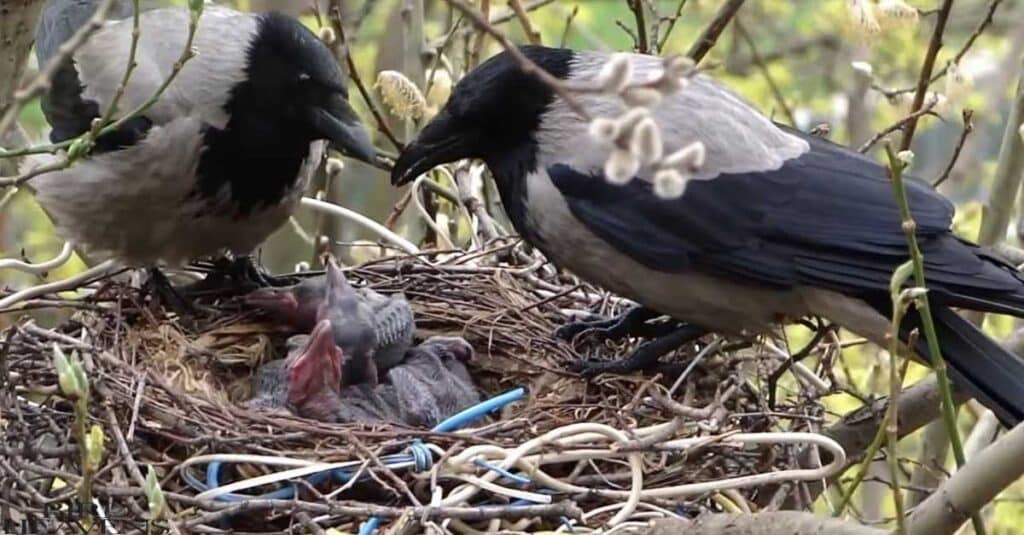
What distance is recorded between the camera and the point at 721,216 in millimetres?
3527

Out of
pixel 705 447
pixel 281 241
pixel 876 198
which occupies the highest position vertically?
pixel 876 198

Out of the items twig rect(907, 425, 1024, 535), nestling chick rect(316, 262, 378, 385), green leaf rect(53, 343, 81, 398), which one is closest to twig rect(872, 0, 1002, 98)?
nestling chick rect(316, 262, 378, 385)

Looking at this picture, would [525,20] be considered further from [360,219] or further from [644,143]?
[644,143]

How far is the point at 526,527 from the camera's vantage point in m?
2.85

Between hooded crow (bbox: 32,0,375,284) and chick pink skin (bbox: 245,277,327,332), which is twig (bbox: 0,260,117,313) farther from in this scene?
chick pink skin (bbox: 245,277,327,332)

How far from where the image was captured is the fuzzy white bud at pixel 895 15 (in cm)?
341

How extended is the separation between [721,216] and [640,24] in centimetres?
51

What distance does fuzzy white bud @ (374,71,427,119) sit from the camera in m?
3.55

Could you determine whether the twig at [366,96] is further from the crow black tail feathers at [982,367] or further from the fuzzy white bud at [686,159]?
the fuzzy white bud at [686,159]

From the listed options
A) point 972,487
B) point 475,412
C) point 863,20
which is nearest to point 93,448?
point 972,487

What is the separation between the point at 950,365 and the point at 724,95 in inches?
32.4

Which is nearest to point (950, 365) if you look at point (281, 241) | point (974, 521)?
point (974, 521)

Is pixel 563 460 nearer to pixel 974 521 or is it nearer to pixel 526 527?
pixel 526 527

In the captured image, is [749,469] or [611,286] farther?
[611,286]
